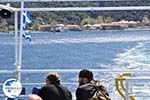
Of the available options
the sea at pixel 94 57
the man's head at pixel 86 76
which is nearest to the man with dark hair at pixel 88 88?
the man's head at pixel 86 76

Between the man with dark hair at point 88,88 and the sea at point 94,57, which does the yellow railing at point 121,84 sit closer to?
the man with dark hair at point 88,88

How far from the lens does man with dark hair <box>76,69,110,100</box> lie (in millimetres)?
5457

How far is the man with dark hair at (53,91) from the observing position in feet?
18.1

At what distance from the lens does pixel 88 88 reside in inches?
215

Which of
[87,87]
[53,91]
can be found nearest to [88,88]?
[87,87]

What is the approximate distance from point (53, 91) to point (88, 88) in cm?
37

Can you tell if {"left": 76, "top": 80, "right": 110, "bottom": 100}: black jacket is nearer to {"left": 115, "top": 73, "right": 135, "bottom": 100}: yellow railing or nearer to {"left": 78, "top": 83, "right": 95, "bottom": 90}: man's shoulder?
{"left": 78, "top": 83, "right": 95, "bottom": 90}: man's shoulder

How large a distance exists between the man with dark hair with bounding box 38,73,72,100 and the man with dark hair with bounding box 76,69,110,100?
0.18m

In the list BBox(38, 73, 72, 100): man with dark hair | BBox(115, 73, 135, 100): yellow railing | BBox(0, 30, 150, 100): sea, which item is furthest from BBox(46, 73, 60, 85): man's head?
BBox(0, 30, 150, 100): sea

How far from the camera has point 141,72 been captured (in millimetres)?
6320

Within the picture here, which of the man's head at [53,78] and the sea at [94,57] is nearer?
the man's head at [53,78]

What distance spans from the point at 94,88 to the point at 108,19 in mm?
4744

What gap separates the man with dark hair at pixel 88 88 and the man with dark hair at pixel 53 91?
0.59 ft

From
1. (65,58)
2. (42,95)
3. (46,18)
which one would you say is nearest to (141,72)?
(42,95)
